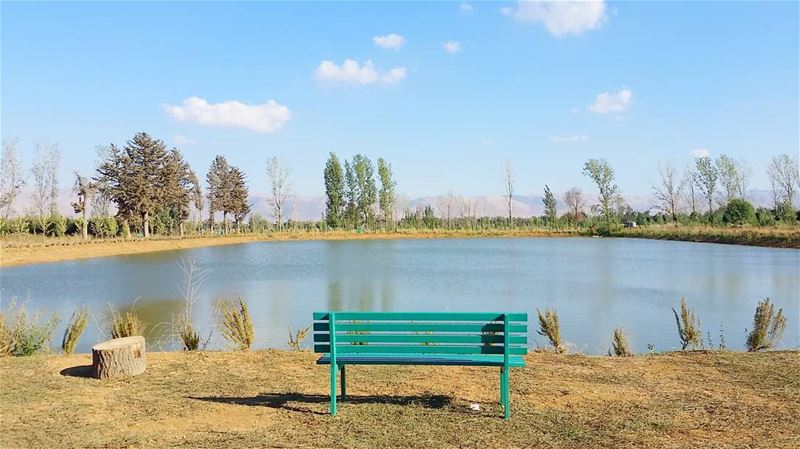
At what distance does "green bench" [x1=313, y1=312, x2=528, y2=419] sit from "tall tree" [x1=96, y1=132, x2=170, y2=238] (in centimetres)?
3868

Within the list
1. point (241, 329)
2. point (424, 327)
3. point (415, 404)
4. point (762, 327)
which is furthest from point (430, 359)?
point (762, 327)

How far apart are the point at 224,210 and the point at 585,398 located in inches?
1902

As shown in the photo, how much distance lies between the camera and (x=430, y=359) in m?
4.32

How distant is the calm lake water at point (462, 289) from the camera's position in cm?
962

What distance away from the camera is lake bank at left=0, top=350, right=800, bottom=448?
12.6 ft

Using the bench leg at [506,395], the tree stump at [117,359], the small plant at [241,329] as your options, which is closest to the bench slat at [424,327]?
the bench leg at [506,395]

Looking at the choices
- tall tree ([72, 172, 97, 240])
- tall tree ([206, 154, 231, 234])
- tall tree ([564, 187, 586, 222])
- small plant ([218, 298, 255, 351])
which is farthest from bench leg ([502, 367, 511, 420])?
tall tree ([564, 187, 586, 222])

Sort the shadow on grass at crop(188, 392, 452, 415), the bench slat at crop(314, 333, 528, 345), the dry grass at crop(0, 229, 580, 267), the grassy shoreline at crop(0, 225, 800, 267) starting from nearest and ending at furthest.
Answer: the bench slat at crop(314, 333, 528, 345), the shadow on grass at crop(188, 392, 452, 415), the dry grass at crop(0, 229, 580, 267), the grassy shoreline at crop(0, 225, 800, 267)

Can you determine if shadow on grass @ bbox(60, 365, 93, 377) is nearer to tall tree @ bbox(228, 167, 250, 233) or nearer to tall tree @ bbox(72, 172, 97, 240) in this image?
tall tree @ bbox(72, 172, 97, 240)

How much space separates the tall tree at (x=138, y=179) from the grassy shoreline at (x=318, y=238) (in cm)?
422

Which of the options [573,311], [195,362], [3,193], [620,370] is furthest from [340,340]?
[3,193]

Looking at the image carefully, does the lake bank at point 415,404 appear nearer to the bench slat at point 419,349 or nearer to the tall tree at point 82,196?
the bench slat at point 419,349

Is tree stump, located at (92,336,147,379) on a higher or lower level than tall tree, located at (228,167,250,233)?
lower

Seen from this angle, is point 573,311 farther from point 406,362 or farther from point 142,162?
point 142,162
